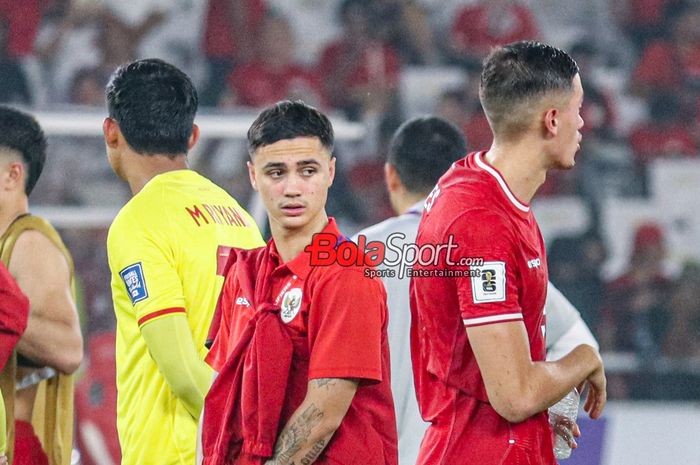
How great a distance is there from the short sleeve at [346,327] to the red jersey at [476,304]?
0.14 metres

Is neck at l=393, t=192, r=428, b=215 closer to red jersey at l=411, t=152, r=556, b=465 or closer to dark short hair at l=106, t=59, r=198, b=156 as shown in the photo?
dark short hair at l=106, t=59, r=198, b=156

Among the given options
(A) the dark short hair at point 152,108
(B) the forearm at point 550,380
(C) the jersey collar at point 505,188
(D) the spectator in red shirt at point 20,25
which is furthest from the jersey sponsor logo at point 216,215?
(D) the spectator in red shirt at point 20,25

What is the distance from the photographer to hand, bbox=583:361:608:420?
2.67 meters

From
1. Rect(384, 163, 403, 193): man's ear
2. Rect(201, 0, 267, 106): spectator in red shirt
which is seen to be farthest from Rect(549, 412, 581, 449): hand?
Rect(201, 0, 267, 106): spectator in red shirt

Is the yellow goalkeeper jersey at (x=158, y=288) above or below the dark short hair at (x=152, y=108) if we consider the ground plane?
below

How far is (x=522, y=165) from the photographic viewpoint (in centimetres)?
271

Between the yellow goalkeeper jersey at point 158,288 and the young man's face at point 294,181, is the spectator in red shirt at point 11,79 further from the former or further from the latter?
the young man's face at point 294,181

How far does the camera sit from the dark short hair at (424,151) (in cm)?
408

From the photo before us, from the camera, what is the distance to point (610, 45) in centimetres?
969

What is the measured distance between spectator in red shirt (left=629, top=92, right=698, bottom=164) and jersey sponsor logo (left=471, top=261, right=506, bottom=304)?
6.96m

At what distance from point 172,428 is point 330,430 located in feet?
2.62

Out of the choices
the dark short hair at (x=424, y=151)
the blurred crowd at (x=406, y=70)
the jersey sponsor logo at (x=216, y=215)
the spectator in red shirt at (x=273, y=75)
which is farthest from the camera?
the spectator in red shirt at (x=273, y=75)

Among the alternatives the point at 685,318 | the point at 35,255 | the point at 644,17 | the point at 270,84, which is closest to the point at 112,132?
the point at 35,255

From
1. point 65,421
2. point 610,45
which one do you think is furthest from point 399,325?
point 610,45
